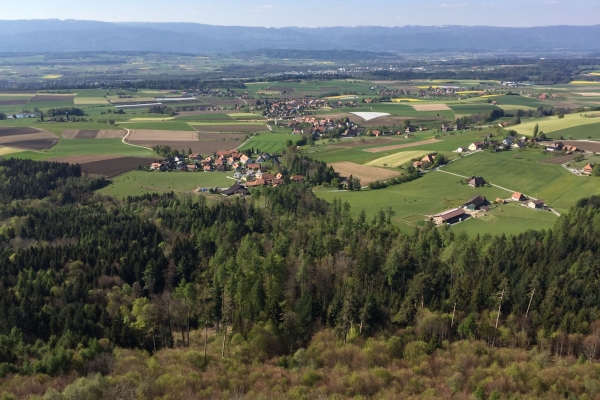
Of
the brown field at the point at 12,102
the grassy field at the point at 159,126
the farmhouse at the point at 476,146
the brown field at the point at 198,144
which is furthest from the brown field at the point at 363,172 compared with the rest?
the brown field at the point at 12,102

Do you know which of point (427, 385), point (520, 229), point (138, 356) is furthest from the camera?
point (520, 229)

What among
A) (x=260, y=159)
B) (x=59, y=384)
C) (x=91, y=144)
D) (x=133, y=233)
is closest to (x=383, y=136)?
(x=260, y=159)

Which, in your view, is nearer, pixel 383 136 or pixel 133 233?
pixel 133 233

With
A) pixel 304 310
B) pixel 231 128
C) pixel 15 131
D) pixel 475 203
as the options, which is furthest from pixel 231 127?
pixel 304 310

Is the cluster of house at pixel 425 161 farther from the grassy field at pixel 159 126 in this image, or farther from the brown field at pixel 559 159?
the grassy field at pixel 159 126

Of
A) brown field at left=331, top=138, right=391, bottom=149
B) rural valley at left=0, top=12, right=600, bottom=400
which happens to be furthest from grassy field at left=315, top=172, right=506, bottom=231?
brown field at left=331, top=138, right=391, bottom=149

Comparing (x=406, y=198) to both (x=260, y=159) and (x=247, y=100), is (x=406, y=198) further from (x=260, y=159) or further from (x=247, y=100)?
(x=247, y=100)
